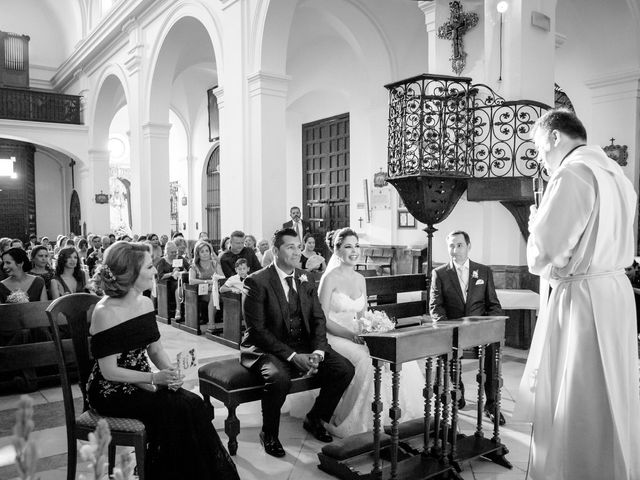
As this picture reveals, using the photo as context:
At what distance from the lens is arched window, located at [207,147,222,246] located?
1883 centimetres

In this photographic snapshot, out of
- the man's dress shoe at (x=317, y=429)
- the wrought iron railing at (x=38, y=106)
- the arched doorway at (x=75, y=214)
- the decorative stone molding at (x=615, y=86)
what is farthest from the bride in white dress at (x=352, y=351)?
the arched doorway at (x=75, y=214)

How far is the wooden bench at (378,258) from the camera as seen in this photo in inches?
450

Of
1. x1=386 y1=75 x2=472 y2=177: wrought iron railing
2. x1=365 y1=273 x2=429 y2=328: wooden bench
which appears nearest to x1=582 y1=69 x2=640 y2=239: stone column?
x1=386 y1=75 x2=472 y2=177: wrought iron railing

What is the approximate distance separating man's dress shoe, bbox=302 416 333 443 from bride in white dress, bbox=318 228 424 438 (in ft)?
0.40

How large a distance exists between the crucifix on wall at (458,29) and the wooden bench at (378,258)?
16.6 feet

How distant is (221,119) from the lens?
1040cm

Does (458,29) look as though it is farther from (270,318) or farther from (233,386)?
(233,386)

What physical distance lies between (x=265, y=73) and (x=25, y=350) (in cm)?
623

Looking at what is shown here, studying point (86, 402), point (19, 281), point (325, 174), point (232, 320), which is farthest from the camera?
point (325, 174)

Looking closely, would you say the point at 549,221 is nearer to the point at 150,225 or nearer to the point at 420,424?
the point at 420,424

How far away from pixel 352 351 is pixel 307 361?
0.57m

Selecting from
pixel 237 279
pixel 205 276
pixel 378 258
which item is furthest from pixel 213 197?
pixel 237 279

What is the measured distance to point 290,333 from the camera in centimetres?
409

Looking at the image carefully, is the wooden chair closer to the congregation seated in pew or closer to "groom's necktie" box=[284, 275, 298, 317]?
"groom's necktie" box=[284, 275, 298, 317]
